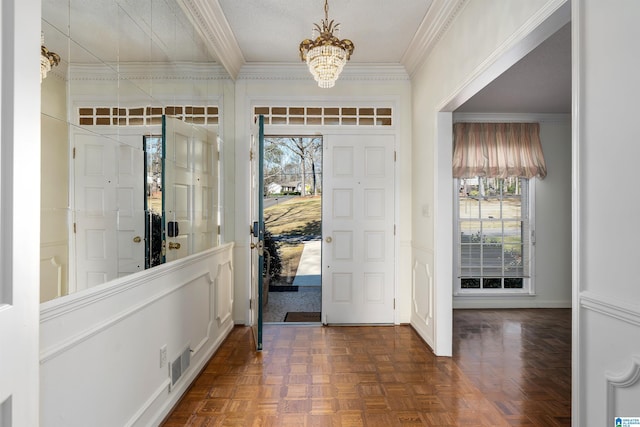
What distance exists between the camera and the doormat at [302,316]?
4637 millimetres

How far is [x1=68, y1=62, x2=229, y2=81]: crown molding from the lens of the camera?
1.56 m

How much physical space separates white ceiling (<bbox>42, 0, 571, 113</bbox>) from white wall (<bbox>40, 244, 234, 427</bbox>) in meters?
1.04

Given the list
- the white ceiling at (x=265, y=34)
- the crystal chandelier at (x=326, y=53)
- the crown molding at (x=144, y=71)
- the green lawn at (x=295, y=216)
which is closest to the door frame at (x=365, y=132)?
the white ceiling at (x=265, y=34)

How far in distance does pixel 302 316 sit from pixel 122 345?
3160mm

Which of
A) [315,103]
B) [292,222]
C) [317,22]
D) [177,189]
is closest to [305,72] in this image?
[315,103]

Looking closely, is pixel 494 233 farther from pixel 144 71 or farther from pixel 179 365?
pixel 144 71

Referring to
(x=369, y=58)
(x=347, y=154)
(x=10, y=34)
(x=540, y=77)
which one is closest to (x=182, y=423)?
(x=10, y=34)

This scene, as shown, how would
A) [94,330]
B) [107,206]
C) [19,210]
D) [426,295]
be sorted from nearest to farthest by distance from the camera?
[19,210]
[94,330]
[107,206]
[426,295]

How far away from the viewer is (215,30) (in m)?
3.20

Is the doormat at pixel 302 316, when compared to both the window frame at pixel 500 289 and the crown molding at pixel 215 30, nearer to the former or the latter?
the window frame at pixel 500 289

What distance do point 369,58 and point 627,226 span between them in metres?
3.28

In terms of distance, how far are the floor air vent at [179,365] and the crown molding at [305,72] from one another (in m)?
2.95

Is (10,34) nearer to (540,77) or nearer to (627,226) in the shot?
(627,226)

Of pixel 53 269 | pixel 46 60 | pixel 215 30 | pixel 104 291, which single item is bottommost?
pixel 104 291
